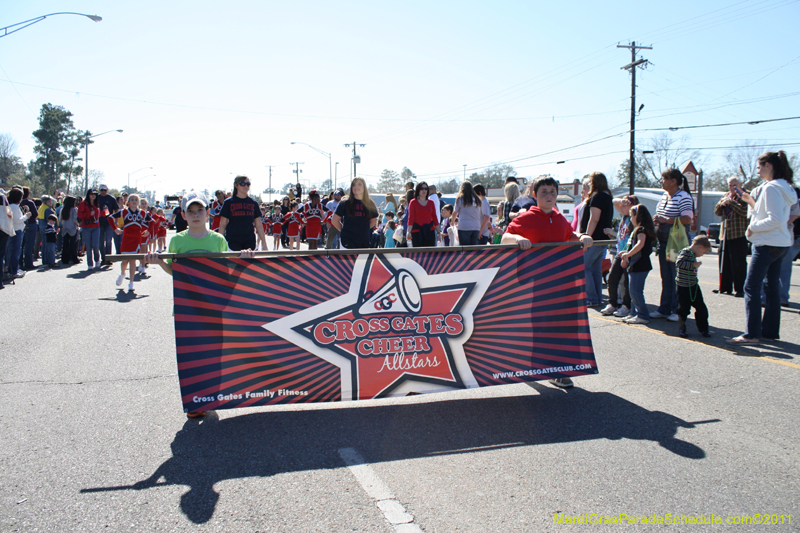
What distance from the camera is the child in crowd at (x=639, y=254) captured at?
7117 mm

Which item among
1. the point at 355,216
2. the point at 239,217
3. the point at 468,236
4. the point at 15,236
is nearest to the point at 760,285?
the point at 468,236

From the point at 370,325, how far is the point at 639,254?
4614 mm

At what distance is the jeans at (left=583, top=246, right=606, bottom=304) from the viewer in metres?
8.25

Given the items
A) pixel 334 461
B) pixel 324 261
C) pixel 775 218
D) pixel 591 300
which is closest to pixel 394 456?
pixel 334 461

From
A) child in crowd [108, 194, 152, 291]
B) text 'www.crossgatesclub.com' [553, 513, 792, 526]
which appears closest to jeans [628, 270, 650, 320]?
text 'www.crossgatesclub.com' [553, 513, 792, 526]

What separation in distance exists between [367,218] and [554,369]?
4093 millimetres

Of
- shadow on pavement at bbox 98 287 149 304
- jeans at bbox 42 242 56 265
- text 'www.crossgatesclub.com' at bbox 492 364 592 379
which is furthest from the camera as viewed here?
jeans at bbox 42 242 56 265

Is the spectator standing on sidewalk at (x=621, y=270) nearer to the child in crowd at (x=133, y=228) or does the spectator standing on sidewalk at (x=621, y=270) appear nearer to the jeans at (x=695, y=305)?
the jeans at (x=695, y=305)

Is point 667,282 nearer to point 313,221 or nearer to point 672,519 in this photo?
point 672,519

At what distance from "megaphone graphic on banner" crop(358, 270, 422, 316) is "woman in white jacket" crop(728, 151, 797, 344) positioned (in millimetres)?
4426

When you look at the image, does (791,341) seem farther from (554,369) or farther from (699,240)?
(554,369)

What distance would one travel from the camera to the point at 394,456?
3430mm

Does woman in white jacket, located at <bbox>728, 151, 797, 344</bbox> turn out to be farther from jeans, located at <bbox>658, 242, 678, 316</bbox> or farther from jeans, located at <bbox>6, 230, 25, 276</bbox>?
jeans, located at <bbox>6, 230, 25, 276</bbox>

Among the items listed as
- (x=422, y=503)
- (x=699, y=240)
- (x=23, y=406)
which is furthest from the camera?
(x=699, y=240)
